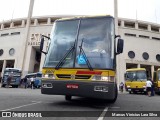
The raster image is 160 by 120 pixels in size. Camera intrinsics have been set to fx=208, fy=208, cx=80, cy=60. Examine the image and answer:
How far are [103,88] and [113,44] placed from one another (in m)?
1.70

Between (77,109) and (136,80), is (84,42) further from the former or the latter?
(136,80)

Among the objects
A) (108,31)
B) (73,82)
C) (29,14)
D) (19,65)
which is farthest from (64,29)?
(29,14)

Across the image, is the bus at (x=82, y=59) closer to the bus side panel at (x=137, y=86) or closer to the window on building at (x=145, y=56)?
the bus side panel at (x=137, y=86)

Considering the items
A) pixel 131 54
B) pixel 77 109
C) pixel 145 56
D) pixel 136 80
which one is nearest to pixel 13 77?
pixel 136 80

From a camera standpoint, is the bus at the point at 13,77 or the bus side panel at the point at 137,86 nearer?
the bus side panel at the point at 137,86

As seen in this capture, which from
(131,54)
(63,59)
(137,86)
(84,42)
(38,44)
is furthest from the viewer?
(131,54)

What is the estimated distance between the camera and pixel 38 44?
45.8m

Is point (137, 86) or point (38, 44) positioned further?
point (38, 44)

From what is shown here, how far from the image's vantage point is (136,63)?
4609 cm

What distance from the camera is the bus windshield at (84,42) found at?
7152 mm

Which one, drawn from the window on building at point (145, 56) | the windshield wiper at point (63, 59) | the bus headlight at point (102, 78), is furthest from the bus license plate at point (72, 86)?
the window on building at point (145, 56)

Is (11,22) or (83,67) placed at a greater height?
(11,22)

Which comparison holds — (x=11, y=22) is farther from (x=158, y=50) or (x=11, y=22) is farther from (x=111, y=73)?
(x=111, y=73)

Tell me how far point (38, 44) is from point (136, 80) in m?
29.5
